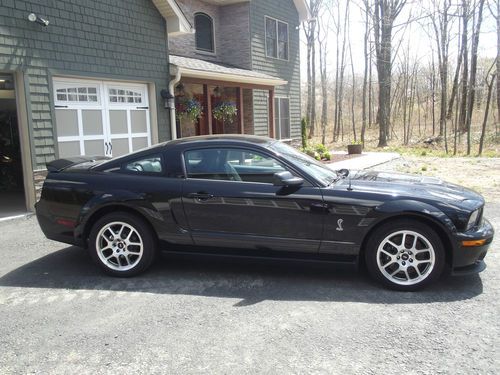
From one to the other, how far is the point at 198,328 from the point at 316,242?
4.65 feet

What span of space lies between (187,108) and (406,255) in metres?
9.81

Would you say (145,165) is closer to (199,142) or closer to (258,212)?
(199,142)

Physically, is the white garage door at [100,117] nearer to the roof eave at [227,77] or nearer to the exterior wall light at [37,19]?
the exterior wall light at [37,19]

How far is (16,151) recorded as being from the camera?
11.8 metres

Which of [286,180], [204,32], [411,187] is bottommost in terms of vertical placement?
[411,187]

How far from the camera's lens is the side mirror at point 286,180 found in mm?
4203

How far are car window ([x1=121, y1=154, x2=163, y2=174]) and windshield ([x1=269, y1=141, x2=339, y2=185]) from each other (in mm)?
1211

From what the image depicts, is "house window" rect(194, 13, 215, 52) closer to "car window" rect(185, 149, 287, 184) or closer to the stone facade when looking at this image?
the stone facade

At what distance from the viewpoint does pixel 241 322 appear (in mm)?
3596

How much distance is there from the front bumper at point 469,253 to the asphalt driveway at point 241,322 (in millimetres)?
214

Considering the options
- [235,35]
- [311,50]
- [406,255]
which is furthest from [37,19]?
[311,50]

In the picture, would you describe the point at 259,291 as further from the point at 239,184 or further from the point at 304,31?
the point at 304,31

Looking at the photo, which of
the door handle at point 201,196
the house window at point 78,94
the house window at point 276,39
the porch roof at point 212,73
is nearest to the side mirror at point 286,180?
the door handle at point 201,196

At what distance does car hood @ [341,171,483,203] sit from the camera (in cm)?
420
